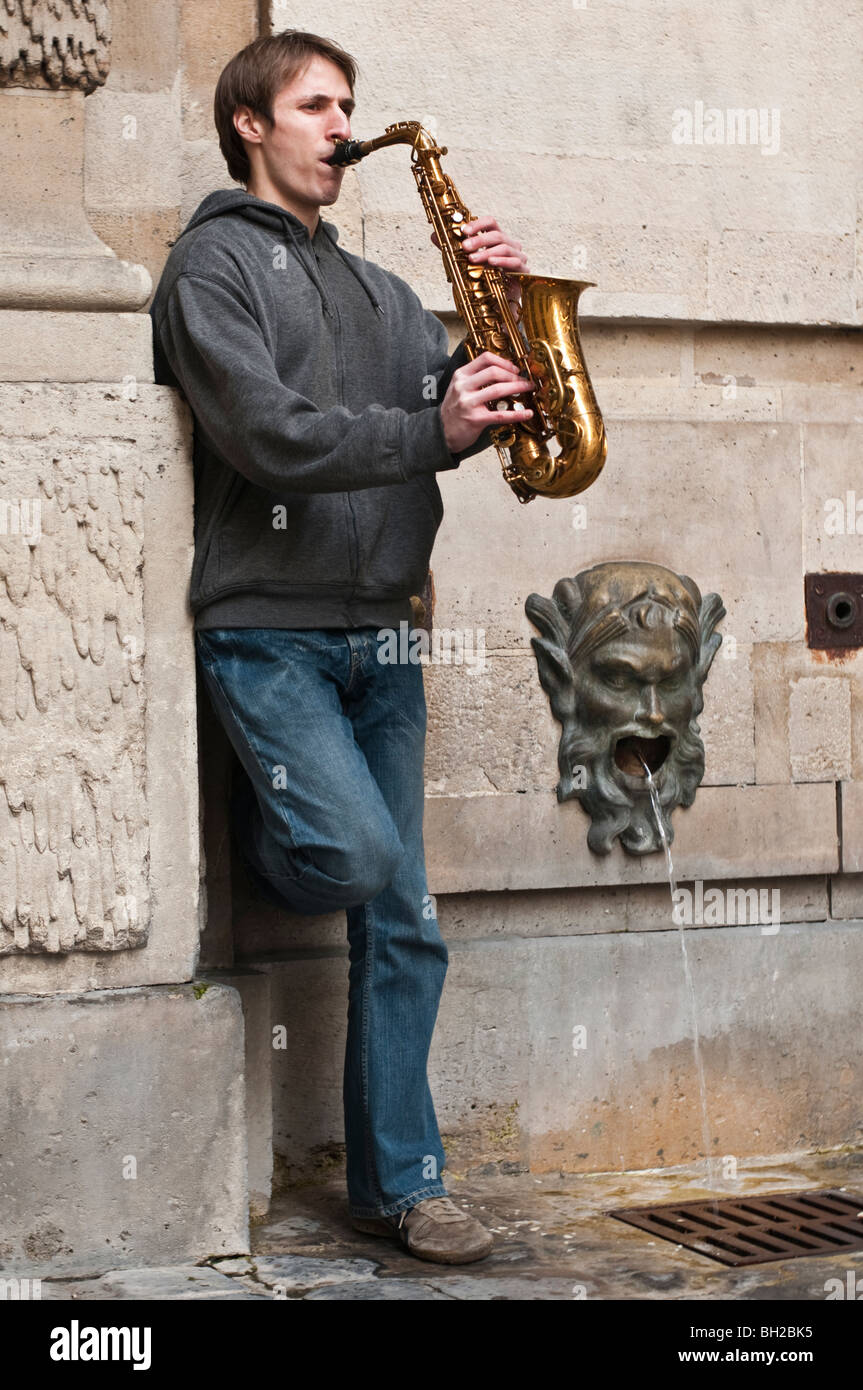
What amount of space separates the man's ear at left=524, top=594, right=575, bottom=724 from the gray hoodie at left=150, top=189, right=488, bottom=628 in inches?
21.7

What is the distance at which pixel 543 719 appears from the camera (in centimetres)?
402

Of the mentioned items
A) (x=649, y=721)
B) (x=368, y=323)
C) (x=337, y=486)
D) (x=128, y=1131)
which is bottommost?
(x=128, y=1131)

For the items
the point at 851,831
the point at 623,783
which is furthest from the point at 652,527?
the point at 851,831

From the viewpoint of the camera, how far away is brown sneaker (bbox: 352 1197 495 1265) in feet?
10.8

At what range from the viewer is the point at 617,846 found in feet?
13.3

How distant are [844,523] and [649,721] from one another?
737 mm

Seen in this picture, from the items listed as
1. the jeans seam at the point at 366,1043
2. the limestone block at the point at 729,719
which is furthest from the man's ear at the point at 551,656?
the jeans seam at the point at 366,1043

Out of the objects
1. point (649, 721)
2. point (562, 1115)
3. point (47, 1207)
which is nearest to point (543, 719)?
point (649, 721)

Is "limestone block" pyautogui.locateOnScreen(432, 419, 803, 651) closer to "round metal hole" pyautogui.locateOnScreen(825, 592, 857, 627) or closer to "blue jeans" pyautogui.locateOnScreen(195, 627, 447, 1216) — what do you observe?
"round metal hole" pyautogui.locateOnScreen(825, 592, 857, 627)

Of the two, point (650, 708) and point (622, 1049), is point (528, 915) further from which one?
point (650, 708)

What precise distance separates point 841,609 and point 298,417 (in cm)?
173

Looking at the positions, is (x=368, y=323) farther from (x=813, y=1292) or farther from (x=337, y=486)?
(x=813, y=1292)

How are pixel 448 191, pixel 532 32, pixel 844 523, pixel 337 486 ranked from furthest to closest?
pixel 844 523 → pixel 532 32 → pixel 448 191 → pixel 337 486

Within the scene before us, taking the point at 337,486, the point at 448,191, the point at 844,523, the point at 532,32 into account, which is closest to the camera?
the point at 337,486
